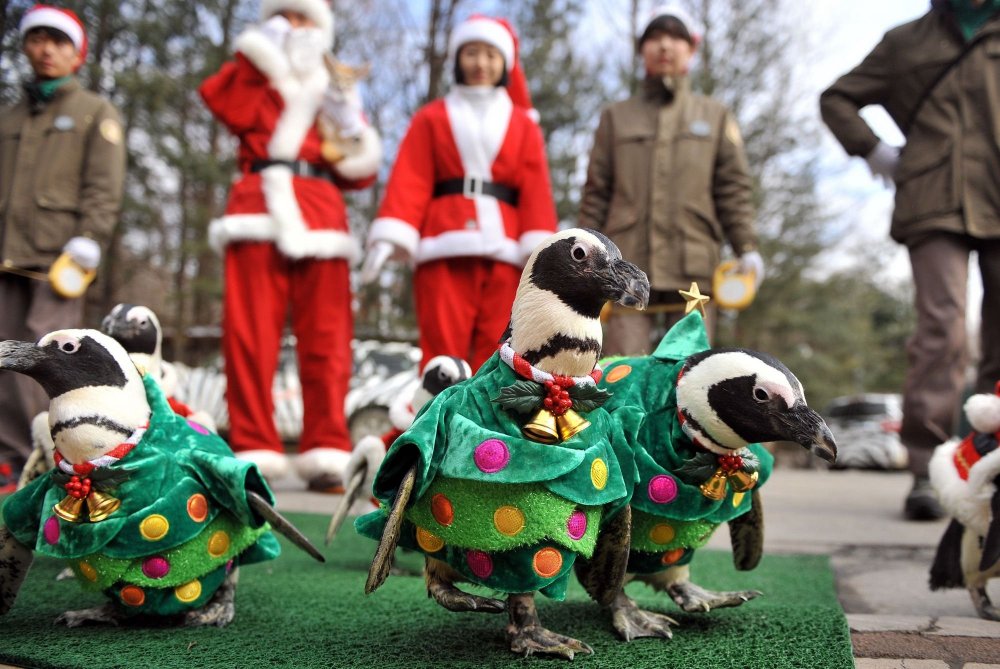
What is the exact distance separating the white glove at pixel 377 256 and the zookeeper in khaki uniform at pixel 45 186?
112cm

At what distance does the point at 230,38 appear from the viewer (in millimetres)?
9312

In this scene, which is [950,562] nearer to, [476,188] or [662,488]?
[662,488]

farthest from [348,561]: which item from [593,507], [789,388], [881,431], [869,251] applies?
[869,251]

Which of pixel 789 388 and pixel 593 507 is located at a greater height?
pixel 789 388

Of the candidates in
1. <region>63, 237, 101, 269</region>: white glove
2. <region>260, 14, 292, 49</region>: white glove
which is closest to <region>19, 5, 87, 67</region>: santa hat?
<region>260, 14, 292, 49</region>: white glove

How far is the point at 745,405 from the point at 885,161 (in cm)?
215

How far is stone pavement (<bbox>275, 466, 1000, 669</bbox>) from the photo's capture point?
1.68 metres

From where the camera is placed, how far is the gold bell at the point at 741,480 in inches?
68.1

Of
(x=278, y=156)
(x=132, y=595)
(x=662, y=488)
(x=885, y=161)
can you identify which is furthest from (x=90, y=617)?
(x=885, y=161)

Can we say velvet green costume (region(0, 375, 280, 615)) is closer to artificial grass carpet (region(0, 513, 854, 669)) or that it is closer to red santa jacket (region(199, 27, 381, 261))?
artificial grass carpet (region(0, 513, 854, 669))

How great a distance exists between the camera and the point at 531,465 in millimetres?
1510

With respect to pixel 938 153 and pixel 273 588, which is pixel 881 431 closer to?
pixel 938 153

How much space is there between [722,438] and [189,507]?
3.42 ft

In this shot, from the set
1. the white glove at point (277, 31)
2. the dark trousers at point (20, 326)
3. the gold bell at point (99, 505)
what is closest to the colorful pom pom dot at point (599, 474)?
the gold bell at point (99, 505)
